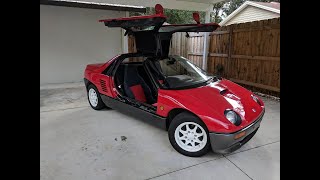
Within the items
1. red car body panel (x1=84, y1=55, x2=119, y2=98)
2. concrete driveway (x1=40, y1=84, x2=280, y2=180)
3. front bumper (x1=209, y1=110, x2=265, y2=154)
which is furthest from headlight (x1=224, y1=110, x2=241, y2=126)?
red car body panel (x1=84, y1=55, x2=119, y2=98)

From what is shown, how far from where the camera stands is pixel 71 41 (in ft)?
24.9

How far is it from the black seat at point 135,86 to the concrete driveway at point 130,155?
44 cm

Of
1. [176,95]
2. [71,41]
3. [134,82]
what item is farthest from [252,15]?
[176,95]

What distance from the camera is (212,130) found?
2441mm

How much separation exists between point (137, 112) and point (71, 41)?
210 inches

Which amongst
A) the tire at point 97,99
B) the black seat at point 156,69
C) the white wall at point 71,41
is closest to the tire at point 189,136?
the black seat at point 156,69

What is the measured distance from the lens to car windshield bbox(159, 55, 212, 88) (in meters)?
3.16

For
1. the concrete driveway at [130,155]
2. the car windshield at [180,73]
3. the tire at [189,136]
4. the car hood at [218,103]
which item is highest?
the car windshield at [180,73]

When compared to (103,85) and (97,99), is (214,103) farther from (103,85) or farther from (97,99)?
(97,99)

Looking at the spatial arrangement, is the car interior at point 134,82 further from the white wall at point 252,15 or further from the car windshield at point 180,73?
the white wall at point 252,15

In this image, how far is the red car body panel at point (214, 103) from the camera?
8.01 ft
